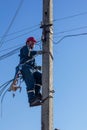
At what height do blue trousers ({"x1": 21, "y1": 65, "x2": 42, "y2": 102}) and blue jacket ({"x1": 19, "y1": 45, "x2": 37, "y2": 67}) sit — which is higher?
blue jacket ({"x1": 19, "y1": 45, "x2": 37, "y2": 67})

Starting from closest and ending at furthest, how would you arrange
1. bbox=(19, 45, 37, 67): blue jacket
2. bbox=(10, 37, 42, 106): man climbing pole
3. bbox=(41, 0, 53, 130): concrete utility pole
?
bbox=(41, 0, 53, 130): concrete utility pole < bbox=(10, 37, 42, 106): man climbing pole < bbox=(19, 45, 37, 67): blue jacket

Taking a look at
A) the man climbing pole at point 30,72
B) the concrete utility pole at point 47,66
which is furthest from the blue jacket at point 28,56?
the concrete utility pole at point 47,66

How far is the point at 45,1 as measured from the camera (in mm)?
10578

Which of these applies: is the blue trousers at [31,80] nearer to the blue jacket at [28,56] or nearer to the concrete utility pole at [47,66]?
the blue jacket at [28,56]

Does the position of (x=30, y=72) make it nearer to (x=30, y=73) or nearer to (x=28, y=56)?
(x=30, y=73)

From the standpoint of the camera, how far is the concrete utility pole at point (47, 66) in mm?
9359

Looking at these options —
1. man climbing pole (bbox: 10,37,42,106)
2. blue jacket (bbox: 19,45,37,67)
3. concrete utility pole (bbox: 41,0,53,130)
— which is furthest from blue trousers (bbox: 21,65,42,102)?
concrete utility pole (bbox: 41,0,53,130)

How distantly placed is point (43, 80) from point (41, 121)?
83 centimetres

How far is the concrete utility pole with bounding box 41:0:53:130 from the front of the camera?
9.36 m

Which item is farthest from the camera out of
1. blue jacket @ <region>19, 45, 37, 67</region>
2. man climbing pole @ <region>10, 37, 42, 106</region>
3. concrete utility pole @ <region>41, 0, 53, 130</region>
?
blue jacket @ <region>19, 45, 37, 67</region>

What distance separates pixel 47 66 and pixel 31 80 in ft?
1.53

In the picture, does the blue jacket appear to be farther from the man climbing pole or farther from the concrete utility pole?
the concrete utility pole

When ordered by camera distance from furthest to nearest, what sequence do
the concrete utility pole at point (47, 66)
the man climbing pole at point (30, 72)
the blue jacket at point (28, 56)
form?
the blue jacket at point (28, 56), the man climbing pole at point (30, 72), the concrete utility pole at point (47, 66)

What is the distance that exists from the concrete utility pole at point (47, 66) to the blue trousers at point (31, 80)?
29cm
